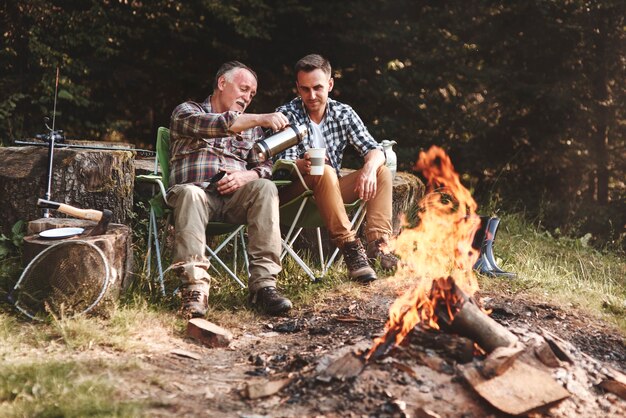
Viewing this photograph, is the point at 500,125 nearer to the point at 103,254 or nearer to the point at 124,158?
the point at 124,158

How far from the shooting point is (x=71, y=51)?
6.51 metres

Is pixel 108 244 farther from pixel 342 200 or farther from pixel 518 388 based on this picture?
pixel 518 388

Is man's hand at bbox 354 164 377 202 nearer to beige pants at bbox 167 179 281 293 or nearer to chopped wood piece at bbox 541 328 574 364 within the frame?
beige pants at bbox 167 179 281 293

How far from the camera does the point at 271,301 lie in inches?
138

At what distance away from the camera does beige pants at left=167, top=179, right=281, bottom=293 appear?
3.46m

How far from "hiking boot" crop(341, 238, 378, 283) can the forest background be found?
3023 mm

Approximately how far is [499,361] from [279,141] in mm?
1645

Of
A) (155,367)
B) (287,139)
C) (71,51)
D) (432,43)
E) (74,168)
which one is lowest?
(155,367)

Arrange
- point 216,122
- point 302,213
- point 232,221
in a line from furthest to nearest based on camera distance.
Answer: point 302,213
point 232,221
point 216,122

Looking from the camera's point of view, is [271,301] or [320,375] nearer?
[320,375]

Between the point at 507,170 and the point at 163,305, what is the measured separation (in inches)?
189

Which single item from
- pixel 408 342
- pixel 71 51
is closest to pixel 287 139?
pixel 408 342

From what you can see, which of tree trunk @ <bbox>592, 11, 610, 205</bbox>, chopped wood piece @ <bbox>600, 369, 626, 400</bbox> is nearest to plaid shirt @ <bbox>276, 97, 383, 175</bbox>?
chopped wood piece @ <bbox>600, 369, 626, 400</bbox>

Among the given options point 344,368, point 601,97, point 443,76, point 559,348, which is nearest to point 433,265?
point 559,348
